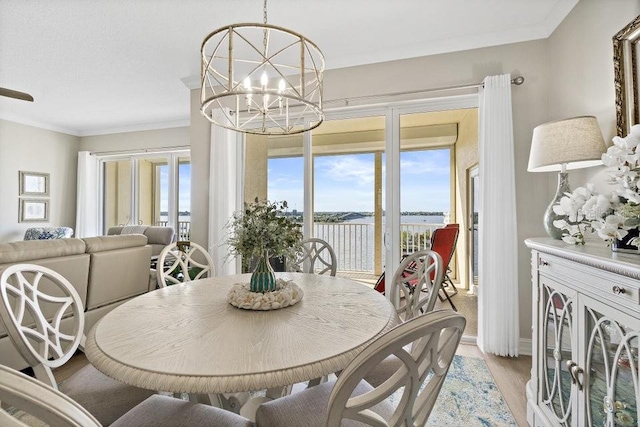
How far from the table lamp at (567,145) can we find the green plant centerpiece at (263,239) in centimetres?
148

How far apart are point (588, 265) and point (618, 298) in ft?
0.58

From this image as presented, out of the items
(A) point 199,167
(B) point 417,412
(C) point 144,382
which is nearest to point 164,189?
(A) point 199,167

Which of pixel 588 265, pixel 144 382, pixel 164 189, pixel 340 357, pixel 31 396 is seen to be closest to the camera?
pixel 31 396

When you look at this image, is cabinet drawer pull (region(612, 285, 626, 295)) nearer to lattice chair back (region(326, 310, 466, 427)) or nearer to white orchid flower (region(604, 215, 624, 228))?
white orchid flower (region(604, 215, 624, 228))

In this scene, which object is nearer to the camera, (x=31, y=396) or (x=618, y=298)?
(x=31, y=396)

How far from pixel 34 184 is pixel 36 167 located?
0.31 metres

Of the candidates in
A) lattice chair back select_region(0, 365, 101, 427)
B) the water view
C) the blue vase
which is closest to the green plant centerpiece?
the blue vase

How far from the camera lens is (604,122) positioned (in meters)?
1.83

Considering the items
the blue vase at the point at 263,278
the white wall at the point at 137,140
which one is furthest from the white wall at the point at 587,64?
the white wall at the point at 137,140

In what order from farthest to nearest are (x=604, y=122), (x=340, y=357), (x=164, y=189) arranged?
(x=164, y=189) → (x=604, y=122) → (x=340, y=357)

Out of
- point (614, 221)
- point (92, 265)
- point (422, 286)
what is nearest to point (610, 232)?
point (614, 221)

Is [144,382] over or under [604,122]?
under

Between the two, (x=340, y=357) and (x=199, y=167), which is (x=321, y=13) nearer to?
(x=199, y=167)

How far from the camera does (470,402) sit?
189 centimetres
